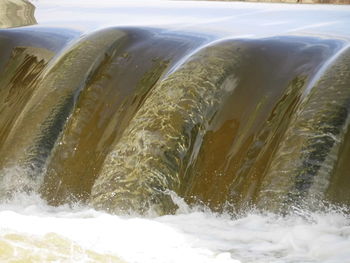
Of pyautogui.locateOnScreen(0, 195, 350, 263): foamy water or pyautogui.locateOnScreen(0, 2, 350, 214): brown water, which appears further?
pyautogui.locateOnScreen(0, 2, 350, 214): brown water

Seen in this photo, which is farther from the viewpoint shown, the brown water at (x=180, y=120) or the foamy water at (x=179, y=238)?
the brown water at (x=180, y=120)

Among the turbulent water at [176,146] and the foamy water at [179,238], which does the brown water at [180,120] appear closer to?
the turbulent water at [176,146]

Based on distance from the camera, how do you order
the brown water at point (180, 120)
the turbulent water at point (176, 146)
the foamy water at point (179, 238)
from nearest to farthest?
the foamy water at point (179, 238) → the turbulent water at point (176, 146) → the brown water at point (180, 120)

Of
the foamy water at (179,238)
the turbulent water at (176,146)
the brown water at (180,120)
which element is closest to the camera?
the foamy water at (179,238)

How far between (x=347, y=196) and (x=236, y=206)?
0.46 metres

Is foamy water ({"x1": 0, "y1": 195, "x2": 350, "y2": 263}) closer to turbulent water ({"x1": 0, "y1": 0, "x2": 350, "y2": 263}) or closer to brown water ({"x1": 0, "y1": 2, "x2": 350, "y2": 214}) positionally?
turbulent water ({"x1": 0, "y1": 0, "x2": 350, "y2": 263})


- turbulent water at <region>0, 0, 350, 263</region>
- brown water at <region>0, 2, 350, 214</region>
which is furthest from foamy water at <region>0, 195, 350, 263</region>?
brown water at <region>0, 2, 350, 214</region>

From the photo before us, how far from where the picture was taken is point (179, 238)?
3.28 metres

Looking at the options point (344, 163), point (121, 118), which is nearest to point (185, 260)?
point (344, 163)

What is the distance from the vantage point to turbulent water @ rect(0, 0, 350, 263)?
3.22 meters

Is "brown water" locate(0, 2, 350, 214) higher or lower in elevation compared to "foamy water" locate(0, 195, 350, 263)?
higher

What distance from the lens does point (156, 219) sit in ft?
12.0

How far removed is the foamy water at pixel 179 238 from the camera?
3.02 m

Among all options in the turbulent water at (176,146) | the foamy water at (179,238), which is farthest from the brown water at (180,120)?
the foamy water at (179,238)
